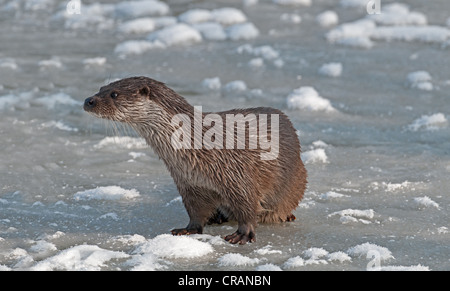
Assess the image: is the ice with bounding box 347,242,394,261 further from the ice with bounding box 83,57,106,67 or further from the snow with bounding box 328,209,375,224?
the ice with bounding box 83,57,106,67

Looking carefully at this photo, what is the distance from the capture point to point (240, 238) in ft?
13.9

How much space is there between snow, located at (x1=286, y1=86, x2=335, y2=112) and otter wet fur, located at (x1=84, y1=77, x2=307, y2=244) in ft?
8.29

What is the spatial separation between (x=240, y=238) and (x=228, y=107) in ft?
9.14

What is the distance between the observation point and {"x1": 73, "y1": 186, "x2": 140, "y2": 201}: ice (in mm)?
4973

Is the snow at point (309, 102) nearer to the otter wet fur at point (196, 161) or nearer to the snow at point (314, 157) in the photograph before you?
the snow at point (314, 157)

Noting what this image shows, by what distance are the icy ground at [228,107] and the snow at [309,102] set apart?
0.6 inches

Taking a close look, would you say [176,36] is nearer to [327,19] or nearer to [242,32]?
[242,32]

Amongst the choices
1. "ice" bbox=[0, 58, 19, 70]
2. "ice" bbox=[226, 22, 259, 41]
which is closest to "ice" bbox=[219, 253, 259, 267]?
"ice" bbox=[0, 58, 19, 70]

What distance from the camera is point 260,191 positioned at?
174 inches

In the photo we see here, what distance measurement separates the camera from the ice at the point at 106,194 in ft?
16.3

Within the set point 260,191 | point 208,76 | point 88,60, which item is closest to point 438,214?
point 260,191

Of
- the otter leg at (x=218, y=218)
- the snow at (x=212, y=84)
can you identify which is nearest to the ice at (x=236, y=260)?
the otter leg at (x=218, y=218)

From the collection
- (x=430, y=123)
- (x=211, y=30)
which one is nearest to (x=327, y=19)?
(x=211, y=30)
